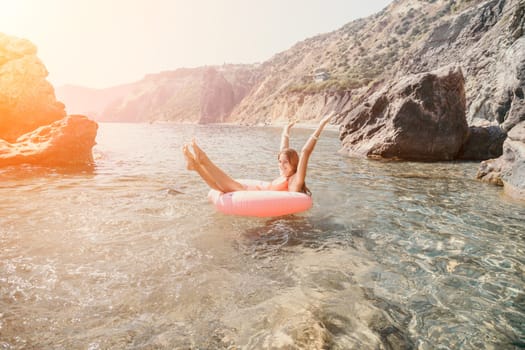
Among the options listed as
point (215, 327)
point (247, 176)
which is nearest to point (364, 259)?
point (215, 327)

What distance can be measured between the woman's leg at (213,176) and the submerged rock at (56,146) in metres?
8.54

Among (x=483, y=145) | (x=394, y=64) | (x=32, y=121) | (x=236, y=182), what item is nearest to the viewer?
(x=236, y=182)

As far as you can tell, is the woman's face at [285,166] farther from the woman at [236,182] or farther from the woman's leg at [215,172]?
the woman's leg at [215,172]

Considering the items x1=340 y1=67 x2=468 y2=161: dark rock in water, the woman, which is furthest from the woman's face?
x1=340 y1=67 x2=468 y2=161: dark rock in water

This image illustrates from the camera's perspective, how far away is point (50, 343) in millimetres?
2520

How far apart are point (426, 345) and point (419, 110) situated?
1396 centimetres

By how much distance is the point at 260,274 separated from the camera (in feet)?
12.5

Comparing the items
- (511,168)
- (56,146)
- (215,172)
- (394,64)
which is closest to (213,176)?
(215,172)

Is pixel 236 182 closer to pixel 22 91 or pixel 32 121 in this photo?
pixel 32 121

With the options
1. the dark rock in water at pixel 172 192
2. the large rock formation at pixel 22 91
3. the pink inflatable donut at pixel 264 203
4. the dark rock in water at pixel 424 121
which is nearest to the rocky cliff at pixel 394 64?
the dark rock in water at pixel 424 121

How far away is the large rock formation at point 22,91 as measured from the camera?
49.3 ft

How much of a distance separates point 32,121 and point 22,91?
1.46m

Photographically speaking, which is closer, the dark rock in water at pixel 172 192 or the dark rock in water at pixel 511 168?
the dark rock in water at pixel 511 168

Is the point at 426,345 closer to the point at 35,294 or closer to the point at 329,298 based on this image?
the point at 329,298
